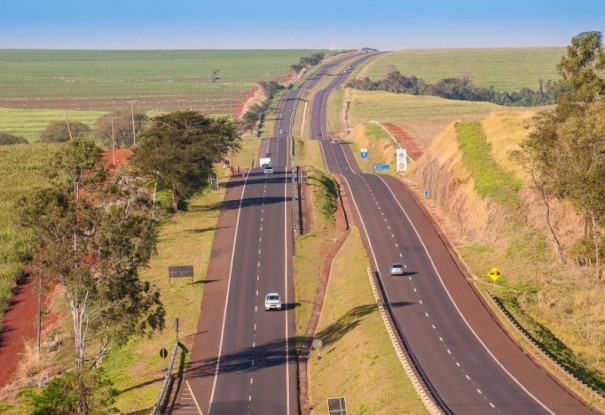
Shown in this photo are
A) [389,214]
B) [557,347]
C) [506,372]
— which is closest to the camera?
[506,372]

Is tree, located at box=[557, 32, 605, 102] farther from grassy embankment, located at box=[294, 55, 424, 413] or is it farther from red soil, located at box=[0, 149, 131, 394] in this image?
red soil, located at box=[0, 149, 131, 394]

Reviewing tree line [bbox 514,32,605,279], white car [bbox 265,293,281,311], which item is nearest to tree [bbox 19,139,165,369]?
white car [bbox 265,293,281,311]

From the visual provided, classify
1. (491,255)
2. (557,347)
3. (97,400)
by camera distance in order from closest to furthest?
(97,400) → (557,347) → (491,255)

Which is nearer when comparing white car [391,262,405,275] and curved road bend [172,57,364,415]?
curved road bend [172,57,364,415]

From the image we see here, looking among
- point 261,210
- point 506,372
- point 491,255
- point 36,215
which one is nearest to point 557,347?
point 506,372

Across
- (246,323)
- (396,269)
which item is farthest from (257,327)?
(396,269)

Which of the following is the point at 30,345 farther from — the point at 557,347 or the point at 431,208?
the point at 431,208
